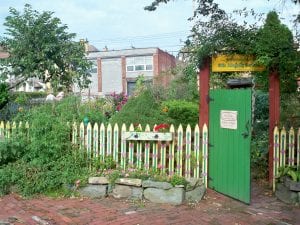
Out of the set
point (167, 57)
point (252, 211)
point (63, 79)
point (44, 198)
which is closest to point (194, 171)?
point (252, 211)

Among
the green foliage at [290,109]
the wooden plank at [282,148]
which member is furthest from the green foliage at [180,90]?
the wooden plank at [282,148]

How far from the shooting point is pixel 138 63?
47.4 metres

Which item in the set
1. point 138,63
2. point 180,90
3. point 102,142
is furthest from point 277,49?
point 138,63

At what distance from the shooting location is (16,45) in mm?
12680

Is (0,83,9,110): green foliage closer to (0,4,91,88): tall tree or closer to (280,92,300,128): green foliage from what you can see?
(0,4,91,88): tall tree

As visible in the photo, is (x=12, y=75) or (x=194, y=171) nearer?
(x=194, y=171)

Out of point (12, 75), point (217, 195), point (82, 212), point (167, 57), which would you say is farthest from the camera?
point (167, 57)

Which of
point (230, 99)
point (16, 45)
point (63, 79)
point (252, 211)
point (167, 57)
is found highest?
point (167, 57)

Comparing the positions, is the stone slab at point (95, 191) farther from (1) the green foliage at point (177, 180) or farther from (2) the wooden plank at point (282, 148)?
Answer: (2) the wooden plank at point (282, 148)

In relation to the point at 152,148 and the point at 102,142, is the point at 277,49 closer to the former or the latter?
the point at 152,148

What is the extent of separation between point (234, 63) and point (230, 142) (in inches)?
58.8

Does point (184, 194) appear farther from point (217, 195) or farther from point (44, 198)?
point (44, 198)

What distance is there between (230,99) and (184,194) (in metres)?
1.76

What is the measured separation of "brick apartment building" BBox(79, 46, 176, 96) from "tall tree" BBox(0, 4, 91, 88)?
32.3 meters
